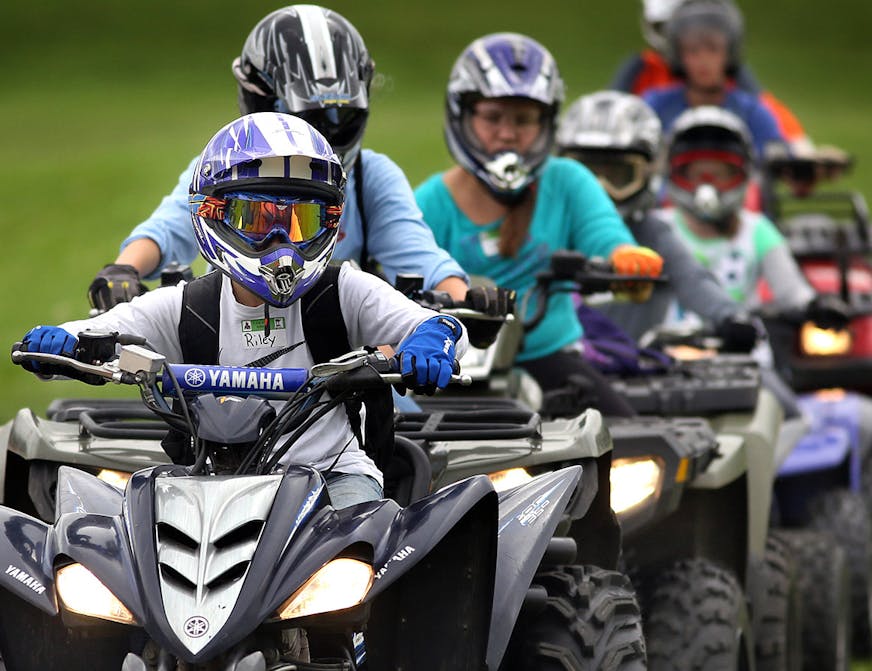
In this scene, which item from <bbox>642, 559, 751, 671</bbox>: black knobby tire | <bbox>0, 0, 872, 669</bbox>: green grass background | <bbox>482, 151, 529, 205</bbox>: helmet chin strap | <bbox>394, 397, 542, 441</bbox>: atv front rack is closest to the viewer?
<bbox>394, 397, 542, 441</bbox>: atv front rack

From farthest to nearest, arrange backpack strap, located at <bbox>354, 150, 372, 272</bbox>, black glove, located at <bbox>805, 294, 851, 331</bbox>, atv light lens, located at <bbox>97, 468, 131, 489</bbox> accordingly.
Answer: black glove, located at <bbox>805, 294, 851, 331</bbox> → backpack strap, located at <bbox>354, 150, 372, 272</bbox> → atv light lens, located at <bbox>97, 468, 131, 489</bbox>

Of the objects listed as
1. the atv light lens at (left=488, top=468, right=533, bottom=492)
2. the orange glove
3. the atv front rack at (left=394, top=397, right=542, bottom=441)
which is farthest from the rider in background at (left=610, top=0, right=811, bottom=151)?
the atv light lens at (left=488, top=468, right=533, bottom=492)

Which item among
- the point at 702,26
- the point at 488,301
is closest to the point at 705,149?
the point at 702,26

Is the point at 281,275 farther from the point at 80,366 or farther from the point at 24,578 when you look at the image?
the point at 24,578

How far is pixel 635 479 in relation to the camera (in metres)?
6.48

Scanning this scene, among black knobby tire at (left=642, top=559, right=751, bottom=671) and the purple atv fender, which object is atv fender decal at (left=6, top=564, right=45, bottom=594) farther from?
the purple atv fender

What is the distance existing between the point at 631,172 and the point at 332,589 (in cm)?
579

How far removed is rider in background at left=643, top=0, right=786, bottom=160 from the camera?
1320 centimetres

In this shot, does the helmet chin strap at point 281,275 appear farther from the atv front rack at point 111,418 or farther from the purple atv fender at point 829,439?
the purple atv fender at point 829,439

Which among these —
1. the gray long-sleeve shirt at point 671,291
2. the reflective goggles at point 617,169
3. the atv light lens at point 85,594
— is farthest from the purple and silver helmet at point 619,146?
the atv light lens at point 85,594

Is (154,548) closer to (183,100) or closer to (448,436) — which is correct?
(448,436)

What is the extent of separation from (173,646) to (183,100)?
31982 mm

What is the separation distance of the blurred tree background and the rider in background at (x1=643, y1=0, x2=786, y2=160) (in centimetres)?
732

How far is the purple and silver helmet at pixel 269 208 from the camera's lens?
199 inches
